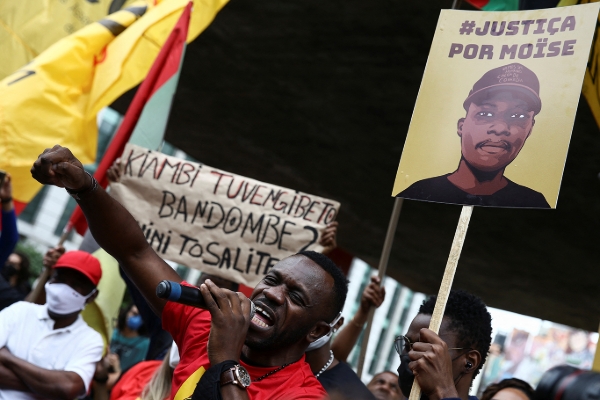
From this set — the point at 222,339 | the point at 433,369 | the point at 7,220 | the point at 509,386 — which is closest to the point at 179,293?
the point at 222,339

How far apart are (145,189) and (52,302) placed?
3.00 ft

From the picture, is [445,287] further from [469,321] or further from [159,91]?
[159,91]

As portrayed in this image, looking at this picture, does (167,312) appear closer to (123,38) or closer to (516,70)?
(516,70)

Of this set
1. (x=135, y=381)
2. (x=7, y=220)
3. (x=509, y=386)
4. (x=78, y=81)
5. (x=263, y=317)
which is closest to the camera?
(x=263, y=317)

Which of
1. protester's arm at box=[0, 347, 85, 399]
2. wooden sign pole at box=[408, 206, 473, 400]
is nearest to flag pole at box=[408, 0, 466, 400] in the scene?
wooden sign pole at box=[408, 206, 473, 400]

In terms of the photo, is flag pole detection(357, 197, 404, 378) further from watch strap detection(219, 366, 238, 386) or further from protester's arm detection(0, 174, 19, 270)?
watch strap detection(219, 366, 238, 386)

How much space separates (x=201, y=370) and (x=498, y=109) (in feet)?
4.55

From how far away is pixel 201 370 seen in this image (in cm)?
230

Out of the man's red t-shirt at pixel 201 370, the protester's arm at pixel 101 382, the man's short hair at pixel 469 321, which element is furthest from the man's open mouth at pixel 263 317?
the protester's arm at pixel 101 382

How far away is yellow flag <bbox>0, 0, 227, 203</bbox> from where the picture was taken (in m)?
4.50

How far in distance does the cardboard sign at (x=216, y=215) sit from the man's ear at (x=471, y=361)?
1738 millimetres

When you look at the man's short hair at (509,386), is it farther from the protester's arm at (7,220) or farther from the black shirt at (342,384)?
the protester's arm at (7,220)

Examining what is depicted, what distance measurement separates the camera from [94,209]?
2455mm

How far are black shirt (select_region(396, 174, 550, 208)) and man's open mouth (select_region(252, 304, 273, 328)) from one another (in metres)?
0.69
